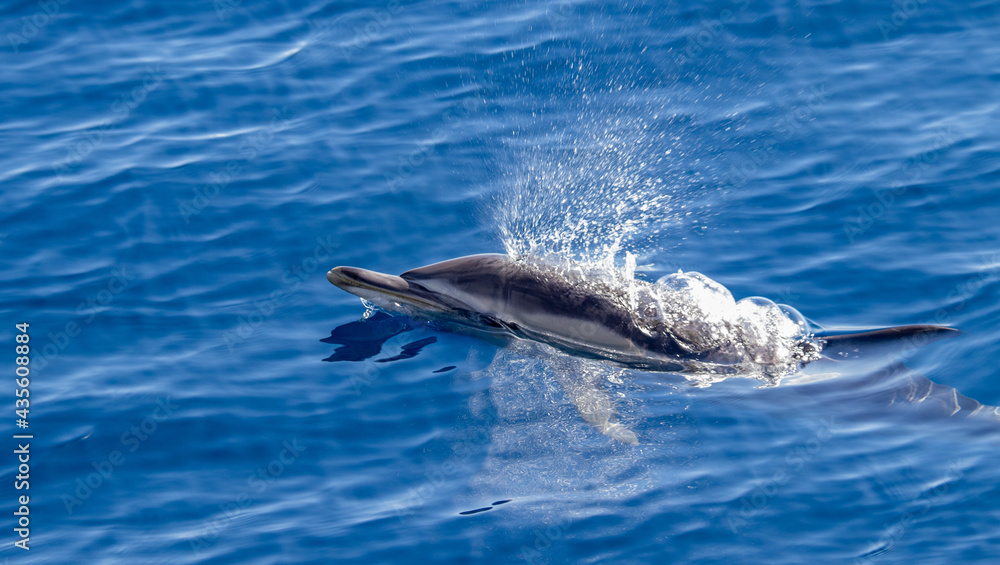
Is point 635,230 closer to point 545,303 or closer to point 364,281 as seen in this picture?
point 545,303

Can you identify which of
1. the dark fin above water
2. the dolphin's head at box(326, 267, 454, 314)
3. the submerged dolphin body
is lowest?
the dark fin above water

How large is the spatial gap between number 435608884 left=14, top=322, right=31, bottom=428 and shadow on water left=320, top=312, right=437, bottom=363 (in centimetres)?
283

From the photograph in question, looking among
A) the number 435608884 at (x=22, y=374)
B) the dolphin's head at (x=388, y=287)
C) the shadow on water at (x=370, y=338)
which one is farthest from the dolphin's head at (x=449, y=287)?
the number 435608884 at (x=22, y=374)

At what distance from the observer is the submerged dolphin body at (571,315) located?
8.88 meters

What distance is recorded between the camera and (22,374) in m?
9.26

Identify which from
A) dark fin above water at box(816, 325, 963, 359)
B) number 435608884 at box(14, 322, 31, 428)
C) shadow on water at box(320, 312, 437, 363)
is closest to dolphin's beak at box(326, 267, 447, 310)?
shadow on water at box(320, 312, 437, 363)

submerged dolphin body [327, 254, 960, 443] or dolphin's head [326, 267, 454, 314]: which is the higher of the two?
dolphin's head [326, 267, 454, 314]

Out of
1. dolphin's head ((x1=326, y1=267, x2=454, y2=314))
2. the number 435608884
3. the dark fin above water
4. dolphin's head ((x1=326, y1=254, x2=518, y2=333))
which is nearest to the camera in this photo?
the number 435608884

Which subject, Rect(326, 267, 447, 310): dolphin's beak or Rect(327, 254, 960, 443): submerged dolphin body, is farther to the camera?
Rect(326, 267, 447, 310): dolphin's beak

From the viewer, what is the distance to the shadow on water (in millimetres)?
9367

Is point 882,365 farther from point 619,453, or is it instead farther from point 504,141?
point 504,141

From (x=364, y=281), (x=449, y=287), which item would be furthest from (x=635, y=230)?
(x=364, y=281)

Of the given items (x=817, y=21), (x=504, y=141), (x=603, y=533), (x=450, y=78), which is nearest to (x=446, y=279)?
(x=603, y=533)

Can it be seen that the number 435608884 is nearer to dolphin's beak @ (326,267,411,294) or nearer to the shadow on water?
the shadow on water
